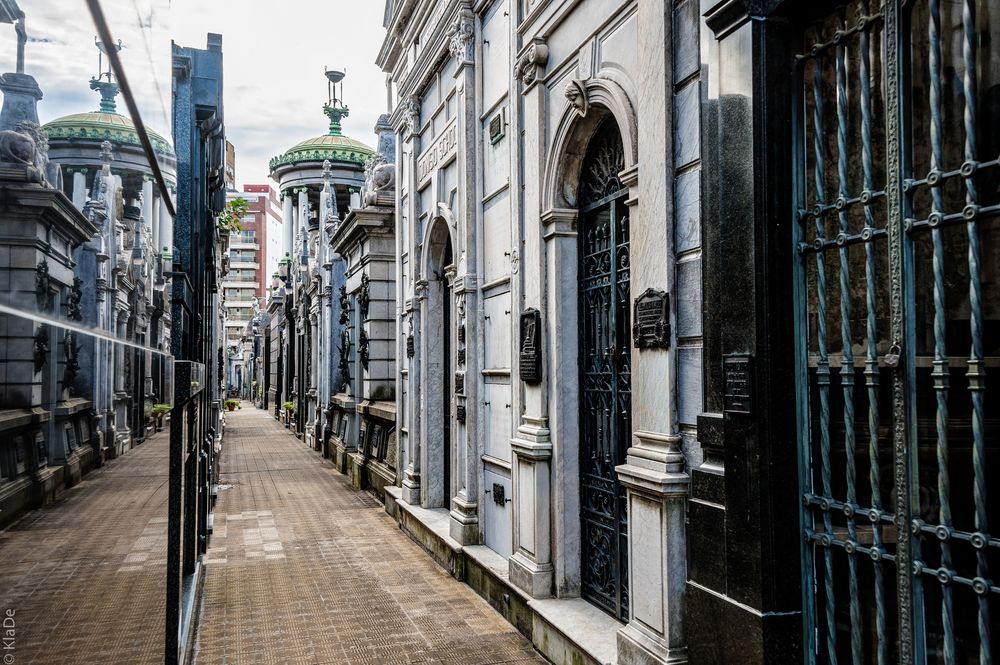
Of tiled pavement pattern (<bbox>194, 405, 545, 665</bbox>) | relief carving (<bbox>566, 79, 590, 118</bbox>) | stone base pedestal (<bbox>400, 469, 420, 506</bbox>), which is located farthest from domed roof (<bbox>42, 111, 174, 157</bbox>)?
stone base pedestal (<bbox>400, 469, 420, 506</bbox>)

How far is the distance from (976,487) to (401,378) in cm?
942

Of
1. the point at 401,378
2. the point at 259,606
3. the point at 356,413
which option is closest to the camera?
the point at 259,606

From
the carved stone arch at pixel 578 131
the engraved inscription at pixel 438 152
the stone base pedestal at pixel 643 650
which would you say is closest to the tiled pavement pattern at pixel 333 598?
the stone base pedestal at pixel 643 650

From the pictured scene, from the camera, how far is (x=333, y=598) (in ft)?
25.1

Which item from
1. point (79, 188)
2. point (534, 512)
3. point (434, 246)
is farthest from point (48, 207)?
point (434, 246)

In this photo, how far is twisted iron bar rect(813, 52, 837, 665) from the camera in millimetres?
3504

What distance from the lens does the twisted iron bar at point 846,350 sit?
335 centimetres

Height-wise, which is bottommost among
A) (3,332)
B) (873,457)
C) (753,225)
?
(873,457)

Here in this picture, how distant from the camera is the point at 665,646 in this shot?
4414mm

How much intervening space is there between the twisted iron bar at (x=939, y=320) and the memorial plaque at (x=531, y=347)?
355 cm

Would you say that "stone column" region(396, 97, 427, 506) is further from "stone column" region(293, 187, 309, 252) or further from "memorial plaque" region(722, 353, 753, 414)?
"stone column" region(293, 187, 309, 252)

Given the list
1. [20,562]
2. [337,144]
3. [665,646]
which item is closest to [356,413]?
[665,646]

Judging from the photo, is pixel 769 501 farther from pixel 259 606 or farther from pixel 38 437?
pixel 259 606

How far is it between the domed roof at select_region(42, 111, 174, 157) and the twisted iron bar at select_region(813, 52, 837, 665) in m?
2.75
